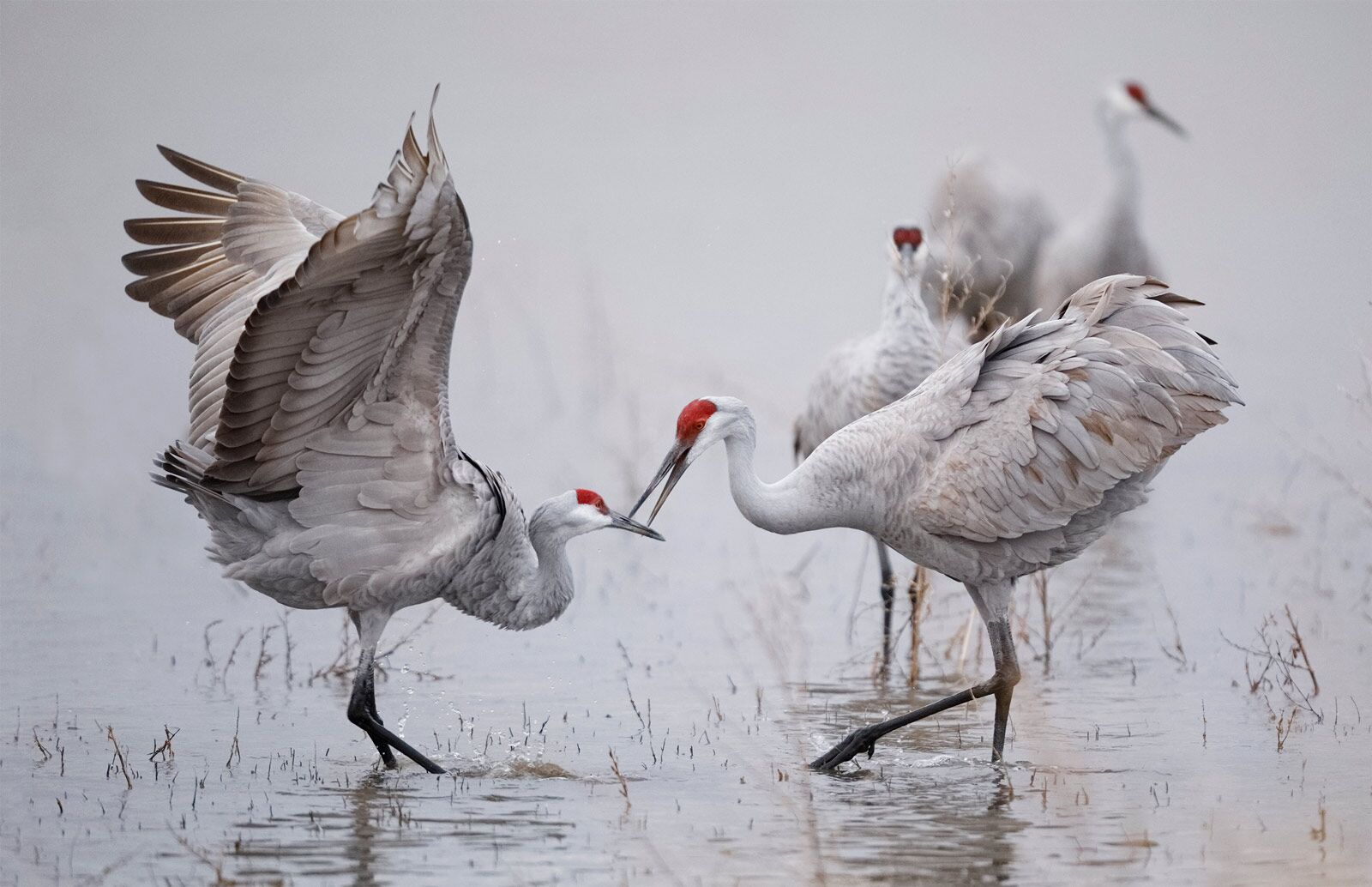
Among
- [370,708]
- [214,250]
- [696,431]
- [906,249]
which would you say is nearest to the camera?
[370,708]

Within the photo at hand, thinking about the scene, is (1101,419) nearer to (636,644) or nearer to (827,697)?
(827,697)

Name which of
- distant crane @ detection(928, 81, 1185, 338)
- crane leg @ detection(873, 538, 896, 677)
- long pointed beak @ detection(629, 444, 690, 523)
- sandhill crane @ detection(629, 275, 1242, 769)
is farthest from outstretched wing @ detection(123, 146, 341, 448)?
distant crane @ detection(928, 81, 1185, 338)

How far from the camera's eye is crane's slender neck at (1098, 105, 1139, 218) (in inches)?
556

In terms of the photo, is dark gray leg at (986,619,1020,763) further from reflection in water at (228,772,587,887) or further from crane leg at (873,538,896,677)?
reflection in water at (228,772,587,887)

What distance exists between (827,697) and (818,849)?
219 cm

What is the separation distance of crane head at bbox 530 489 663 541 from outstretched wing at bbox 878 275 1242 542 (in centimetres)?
108

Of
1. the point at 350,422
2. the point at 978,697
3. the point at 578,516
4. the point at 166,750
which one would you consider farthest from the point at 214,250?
the point at 978,697

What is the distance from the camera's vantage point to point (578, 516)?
6.64 m

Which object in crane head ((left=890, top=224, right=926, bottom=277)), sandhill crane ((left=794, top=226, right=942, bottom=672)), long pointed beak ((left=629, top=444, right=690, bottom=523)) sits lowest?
long pointed beak ((left=629, top=444, right=690, bottom=523))

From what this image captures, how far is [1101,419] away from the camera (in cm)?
613

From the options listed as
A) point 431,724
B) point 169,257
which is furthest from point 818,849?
point 169,257

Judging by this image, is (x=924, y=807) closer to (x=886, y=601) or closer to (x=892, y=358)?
(x=886, y=601)

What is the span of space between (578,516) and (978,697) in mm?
1471

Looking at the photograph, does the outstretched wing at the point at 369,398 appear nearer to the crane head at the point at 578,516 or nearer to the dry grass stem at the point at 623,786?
the crane head at the point at 578,516
